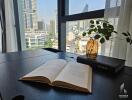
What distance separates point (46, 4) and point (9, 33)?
37.4 inches

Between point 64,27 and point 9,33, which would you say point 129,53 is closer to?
point 64,27

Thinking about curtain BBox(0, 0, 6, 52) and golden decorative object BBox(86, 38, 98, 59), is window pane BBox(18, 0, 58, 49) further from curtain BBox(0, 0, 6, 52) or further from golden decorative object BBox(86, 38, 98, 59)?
golden decorative object BBox(86, 38, 98, 59)

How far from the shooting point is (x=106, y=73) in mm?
904

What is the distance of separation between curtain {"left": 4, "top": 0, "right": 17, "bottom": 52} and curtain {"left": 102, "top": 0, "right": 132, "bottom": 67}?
6.97ft

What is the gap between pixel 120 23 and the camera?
1204 millimetres

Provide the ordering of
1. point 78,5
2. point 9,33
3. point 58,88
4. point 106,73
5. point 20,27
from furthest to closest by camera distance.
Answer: point 20,27 → point 9,33 → point 78,5 → point 106,73 → point 58,88

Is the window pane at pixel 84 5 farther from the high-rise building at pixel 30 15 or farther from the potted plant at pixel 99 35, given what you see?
the high-rise building at pixel 30 15

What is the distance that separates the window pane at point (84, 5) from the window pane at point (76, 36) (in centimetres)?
16

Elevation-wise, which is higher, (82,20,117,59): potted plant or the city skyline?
the city skyline

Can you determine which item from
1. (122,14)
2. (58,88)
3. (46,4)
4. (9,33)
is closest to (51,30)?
(46,4)

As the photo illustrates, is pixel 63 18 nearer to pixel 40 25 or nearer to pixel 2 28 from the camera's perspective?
pixel 40 25

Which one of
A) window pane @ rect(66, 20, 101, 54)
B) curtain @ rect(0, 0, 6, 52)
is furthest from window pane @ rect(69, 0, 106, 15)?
curtain @ rect(0, 0, 6, 52)

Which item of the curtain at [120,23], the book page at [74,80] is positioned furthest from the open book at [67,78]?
the curtain at [120,23]

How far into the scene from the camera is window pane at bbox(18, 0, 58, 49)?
2543mm
